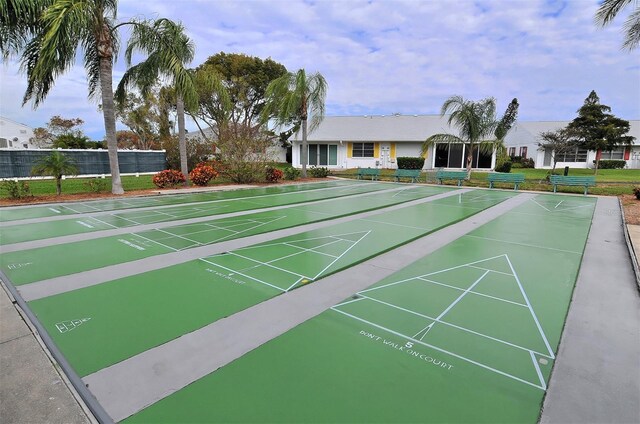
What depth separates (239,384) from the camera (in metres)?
2.80

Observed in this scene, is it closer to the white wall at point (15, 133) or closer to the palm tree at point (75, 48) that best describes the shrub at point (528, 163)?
the palm tree at point (75, 48)

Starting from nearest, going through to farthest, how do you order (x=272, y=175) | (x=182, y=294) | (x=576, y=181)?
(x=182, y=294) < (x=576, y=181) < (x=272, y=175)

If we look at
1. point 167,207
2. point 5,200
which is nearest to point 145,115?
point 5,200

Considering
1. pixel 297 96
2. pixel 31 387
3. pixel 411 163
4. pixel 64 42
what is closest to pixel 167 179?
pixel 64 42

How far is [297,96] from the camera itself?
20.3 metres

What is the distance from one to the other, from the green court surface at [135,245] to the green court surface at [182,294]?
104 cm

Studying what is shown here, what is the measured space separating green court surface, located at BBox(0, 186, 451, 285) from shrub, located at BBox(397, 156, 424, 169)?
17.1 m

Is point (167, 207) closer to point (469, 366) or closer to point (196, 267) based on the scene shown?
point (196, 267)

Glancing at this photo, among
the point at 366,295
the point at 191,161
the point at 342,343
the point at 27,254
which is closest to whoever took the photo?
the point at 342,343

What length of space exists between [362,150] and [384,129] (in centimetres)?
283

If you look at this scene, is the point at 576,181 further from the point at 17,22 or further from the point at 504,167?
the point at 17,22

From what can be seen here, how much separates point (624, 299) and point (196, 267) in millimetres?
6115

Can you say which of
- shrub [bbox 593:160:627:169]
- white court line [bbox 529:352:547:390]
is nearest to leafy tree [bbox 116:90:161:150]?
white court line [bbox 529:352:547:390]

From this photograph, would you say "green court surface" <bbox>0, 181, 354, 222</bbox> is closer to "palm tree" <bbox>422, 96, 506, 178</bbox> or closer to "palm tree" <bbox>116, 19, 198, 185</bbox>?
"palm tree" <bbox>116, 19, 198, 185</bbox>
